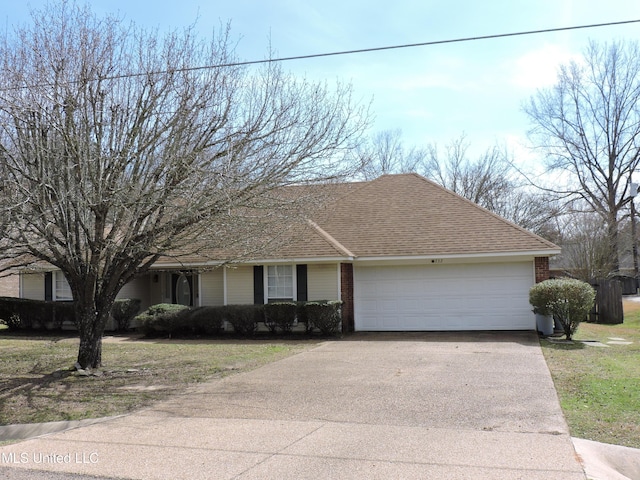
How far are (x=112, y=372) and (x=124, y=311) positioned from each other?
823 centimetres

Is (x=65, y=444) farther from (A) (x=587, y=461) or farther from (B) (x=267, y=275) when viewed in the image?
(B) (x=267, y=275)

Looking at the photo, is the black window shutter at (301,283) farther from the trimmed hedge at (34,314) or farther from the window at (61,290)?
the window at (61,290)

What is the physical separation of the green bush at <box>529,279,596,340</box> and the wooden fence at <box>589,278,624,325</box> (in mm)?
7375

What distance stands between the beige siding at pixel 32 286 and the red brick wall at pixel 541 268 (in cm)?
1643

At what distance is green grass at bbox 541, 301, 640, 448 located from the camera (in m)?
6.39

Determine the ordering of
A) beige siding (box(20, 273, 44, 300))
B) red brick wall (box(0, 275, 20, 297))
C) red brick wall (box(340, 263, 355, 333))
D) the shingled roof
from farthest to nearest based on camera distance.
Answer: red brick wall (box(0, 275, 20, 297)) < beige siding (box(20, 273, 44, 300)) < red brick wall (box(340, 263, 355, 333)) < the shingled roof

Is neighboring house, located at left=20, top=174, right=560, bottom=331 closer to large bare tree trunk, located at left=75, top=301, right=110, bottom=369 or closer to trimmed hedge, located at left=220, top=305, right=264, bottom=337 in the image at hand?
trimmed hedge, located at left=220, top=305, right=264, bottom=337

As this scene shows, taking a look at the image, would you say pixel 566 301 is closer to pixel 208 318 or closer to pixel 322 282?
pixel 322 282

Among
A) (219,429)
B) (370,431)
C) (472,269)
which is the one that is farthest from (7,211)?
(472,269)

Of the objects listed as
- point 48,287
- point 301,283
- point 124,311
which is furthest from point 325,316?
point 48,287

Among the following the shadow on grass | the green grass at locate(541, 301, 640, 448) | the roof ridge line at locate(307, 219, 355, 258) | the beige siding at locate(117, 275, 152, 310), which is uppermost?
the roof ridge line at locate(307, 219, 355, 258)

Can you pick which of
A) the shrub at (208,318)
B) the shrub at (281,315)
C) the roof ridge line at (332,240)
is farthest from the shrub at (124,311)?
the roof ridge line at (332,240)

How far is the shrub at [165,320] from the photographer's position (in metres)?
16.9

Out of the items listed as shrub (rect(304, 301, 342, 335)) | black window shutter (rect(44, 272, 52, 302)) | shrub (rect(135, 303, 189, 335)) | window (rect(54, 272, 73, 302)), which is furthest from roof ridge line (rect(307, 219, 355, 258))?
black window shutter (rect(44, 272, 52, 302))
